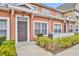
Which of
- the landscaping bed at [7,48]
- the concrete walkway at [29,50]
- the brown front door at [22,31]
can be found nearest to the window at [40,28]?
the brown front door at [22,31]

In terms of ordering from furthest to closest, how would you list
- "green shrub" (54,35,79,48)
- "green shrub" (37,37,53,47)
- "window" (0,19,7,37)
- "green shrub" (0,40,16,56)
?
"green shrub" (54,35,79,48) → "green shrub" (37,37,53,47) → "window" (0,19,7,37) → "green shrub" (0,40,16,56)

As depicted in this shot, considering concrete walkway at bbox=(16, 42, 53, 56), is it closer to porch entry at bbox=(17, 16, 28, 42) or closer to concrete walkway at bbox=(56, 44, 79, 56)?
porch entry at bbox=(17, 16, 28, 42)

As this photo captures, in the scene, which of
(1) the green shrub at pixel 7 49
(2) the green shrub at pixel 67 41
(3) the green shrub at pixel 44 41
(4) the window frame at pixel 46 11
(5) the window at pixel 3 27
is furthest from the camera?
(4) the window frame at pixel 46 11

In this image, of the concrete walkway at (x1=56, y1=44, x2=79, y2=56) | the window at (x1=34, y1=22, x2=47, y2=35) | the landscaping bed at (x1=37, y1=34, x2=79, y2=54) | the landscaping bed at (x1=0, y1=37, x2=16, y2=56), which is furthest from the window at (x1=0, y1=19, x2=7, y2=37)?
the concrete walkway at (x1=56, y1=44, x2=79, y2=56)

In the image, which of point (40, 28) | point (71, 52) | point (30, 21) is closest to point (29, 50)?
point (40, 28)

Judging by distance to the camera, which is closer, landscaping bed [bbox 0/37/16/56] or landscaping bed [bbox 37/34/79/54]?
landscaping bed [bbox 0/37/16/56]

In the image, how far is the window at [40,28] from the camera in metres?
4.09

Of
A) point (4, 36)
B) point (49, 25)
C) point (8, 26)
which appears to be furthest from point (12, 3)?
point (49, 25)

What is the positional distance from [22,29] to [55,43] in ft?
3.20

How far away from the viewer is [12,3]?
3.81 m

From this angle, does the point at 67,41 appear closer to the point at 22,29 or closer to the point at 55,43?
the point at 55,43

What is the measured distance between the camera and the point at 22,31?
409 cm

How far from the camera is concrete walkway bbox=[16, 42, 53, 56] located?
3.79 meters

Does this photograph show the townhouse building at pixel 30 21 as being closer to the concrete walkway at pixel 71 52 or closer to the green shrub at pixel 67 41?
the green shrub at pixel 67 41
